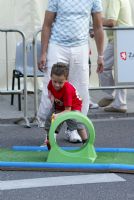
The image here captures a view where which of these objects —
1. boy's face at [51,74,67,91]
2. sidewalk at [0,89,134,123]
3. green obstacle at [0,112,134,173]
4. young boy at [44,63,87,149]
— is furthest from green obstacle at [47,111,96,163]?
sidewalk at [0,89,134,123]

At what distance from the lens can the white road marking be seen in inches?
225

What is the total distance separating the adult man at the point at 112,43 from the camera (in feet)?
30.9

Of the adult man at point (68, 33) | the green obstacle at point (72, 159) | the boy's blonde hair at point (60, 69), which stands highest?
the adult man at point (68, 33)

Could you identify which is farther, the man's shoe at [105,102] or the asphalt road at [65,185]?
the man's shoe at [105,102]

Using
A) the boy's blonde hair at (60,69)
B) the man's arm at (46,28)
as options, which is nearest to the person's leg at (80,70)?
the man's arm at (46,28)

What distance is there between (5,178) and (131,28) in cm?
410

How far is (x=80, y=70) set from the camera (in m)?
7.30

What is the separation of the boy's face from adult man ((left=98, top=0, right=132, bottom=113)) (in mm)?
2900

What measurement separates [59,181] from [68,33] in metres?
1.93

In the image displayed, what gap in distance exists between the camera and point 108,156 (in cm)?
671

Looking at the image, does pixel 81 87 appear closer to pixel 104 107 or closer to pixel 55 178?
pixel 55 178

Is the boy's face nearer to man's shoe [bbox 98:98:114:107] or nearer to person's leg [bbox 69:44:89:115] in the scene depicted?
person's leg [bbox 69:44:89:115]

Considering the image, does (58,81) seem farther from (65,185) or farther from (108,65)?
(108,65)

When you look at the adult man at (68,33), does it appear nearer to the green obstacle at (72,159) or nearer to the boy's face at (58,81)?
the boy's face at (58,81)
